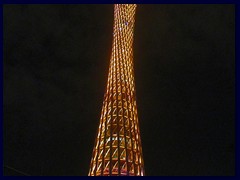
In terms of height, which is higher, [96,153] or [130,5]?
[130,5]

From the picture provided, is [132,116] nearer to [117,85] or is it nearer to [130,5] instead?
[117,85]

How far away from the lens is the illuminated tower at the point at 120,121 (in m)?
11.9

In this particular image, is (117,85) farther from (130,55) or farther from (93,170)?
(93,170)

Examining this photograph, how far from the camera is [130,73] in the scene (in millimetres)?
14961

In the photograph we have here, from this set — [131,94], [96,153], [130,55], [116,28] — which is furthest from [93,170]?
[116,28]

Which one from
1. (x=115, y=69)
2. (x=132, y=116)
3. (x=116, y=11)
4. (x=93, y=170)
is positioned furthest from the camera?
(x=116, y=11)

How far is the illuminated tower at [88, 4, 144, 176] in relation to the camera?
11.9 m

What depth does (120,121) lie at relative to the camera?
13.8 metres

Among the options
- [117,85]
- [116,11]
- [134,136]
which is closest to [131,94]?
[117,85]

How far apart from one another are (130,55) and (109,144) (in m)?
5.17

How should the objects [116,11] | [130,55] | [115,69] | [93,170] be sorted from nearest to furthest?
[93,170] < [115,69] < [130,55] < [116,11]

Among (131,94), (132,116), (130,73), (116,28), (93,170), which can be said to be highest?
(116,28)

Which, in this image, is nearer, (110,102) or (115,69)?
(110,102)

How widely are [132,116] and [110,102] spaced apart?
114 cm
